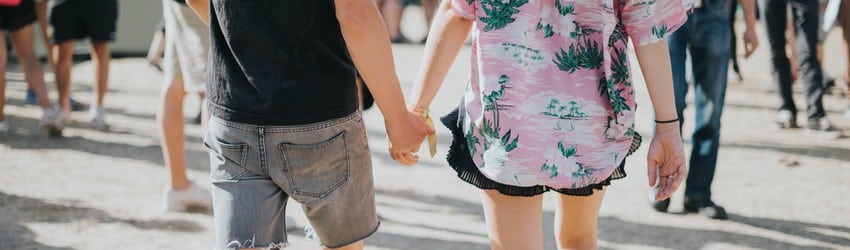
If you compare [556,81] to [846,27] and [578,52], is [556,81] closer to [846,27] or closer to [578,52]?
[578,52]

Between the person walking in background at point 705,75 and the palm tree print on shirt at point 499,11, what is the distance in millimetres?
2381

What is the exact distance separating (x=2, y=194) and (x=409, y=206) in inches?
84.3

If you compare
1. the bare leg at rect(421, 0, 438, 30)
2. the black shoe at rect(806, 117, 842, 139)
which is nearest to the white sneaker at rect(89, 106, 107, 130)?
the black shoe at rect(806, 117, 842, 139)

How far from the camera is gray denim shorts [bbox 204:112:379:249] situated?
8.97 feet

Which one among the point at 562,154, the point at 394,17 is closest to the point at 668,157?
the point at 562,154

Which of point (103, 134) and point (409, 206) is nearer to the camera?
point (409, 206)

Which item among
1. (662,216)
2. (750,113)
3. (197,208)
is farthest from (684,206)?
(750,113)

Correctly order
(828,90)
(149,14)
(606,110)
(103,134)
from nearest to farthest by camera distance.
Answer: (606,110) < (103,134) < (828,90) < (149,14)

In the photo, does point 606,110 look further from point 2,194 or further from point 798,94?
point 798,94

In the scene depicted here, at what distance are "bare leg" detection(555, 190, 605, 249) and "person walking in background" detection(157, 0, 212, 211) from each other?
2.34 m

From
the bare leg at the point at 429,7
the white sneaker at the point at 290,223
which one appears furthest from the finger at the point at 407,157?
the bare leg at the point at 429,7

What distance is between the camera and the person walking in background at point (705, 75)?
4.92 meters

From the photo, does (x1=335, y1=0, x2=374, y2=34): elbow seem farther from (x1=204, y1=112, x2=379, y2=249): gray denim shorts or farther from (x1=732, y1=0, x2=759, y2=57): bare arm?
(x1=732, y1=0, x2=759, y2=57): bare arm

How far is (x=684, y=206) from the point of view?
5191 millimetres
